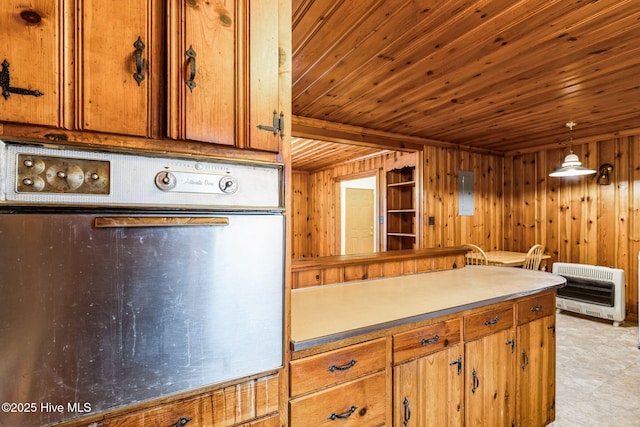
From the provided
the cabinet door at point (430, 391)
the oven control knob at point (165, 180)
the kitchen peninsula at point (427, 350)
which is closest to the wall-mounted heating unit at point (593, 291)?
the kitchen peninsula at point (427, 350)

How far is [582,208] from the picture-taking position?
454 centimetres

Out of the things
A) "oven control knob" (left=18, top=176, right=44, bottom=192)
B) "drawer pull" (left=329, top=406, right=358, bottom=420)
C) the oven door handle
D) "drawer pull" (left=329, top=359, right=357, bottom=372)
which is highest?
"oven control knob" (left=18, top=176, right=44, bottom=192)

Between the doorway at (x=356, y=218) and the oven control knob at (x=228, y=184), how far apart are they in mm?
5497

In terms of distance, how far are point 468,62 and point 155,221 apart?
2.36 meters

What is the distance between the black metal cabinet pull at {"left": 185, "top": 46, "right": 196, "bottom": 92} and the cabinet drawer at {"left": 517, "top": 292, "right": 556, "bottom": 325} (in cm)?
190

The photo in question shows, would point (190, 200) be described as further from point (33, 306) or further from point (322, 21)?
point (322, 21)

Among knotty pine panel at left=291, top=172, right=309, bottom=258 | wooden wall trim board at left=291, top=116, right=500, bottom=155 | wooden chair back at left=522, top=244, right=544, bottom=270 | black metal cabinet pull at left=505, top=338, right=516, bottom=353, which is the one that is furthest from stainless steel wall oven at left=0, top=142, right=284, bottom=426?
knotty pine panel at left=291, top=172, right=309, bottom=258

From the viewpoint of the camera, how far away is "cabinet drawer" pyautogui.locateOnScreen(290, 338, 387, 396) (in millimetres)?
1080

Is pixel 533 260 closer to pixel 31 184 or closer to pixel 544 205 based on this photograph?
pixel 544 205

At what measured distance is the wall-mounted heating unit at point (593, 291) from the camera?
3771 millimetres

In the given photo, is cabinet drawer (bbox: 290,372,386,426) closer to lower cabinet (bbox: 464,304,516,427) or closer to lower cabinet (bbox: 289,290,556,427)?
lower cabinet (bbox: 289,290,556,427)

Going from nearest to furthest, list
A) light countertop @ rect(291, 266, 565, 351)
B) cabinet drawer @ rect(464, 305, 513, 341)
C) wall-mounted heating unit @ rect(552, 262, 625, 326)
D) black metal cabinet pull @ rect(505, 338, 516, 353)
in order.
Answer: light countertop @ rect(291, 266, 565, 351) → cabinet drawer @ rect(464, 305, 513, 341) → black metal cabinet pull @ rect(505, 338, 516, 353) → wall-mounted heating unit @ rect(552, 262, 625, 326)

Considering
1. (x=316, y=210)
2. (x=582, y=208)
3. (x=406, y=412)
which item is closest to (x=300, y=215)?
(x=316, y=210)

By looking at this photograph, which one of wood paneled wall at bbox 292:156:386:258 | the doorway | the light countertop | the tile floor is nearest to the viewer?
the light countertop
